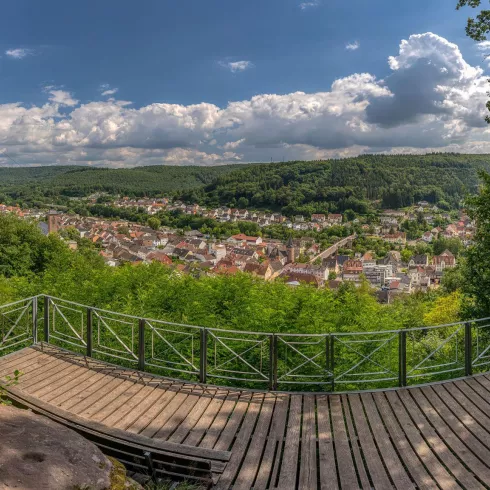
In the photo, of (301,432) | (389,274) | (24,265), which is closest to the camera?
(301,432)

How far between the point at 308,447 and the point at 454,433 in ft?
4.93

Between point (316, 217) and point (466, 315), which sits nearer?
point (466, 315)

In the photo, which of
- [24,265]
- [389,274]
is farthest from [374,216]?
[24,265]

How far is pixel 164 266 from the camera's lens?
10859 millimetres

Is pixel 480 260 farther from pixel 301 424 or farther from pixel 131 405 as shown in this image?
pixel 131 405

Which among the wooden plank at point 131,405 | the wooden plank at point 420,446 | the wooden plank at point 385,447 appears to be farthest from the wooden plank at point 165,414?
the wooden plank at point 420,446

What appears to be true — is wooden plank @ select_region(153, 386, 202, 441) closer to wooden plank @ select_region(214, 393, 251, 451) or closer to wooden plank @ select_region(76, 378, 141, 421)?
wooden plank @ select_region(214, 393, 251, 451)

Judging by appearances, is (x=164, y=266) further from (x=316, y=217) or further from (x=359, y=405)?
(x=316, y=217)

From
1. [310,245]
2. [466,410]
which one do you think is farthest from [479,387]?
[310,245]

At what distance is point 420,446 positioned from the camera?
423 cm

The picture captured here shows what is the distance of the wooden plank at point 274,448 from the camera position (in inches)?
146

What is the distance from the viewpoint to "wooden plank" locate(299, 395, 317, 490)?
12.3 feet

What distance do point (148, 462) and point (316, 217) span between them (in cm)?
12285

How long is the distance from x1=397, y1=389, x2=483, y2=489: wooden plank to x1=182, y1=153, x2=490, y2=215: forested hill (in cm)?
12616
